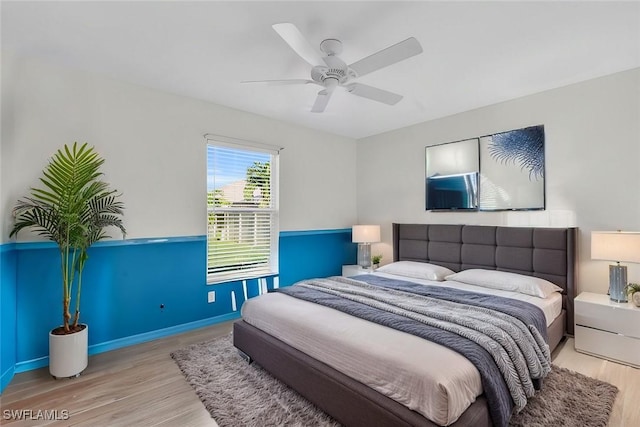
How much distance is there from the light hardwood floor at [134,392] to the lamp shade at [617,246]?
0.91 m

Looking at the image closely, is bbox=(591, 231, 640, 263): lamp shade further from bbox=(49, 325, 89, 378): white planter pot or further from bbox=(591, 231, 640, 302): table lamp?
bbox=(49, 325, 89, 378): white planter pot

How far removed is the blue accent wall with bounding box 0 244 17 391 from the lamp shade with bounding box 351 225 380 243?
3673 millimetres

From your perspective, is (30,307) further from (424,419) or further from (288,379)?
(424,419)

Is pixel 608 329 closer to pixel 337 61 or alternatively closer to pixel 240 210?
pixel 337 61

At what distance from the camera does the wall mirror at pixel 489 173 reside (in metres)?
3.30

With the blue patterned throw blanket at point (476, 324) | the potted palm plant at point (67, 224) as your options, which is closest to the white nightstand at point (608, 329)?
the blue patterned throw blanket at point (476, 324)

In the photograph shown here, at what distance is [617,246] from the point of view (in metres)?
2.54

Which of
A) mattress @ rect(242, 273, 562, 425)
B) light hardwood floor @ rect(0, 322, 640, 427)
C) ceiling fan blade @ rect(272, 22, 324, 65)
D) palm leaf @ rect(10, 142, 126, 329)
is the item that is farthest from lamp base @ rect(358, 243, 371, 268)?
palm leaf @ rect(10, 142, 126, 329)

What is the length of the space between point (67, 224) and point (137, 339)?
4.55 ft

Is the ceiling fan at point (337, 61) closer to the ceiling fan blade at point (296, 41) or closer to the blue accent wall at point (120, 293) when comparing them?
the ceiling fan blade at point (296, 41)

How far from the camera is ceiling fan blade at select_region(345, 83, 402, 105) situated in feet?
8.13

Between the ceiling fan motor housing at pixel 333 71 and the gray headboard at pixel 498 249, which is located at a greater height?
the ceiling fan motor housing at pixel 333 71

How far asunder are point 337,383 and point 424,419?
0.53 m

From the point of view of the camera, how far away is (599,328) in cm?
264
